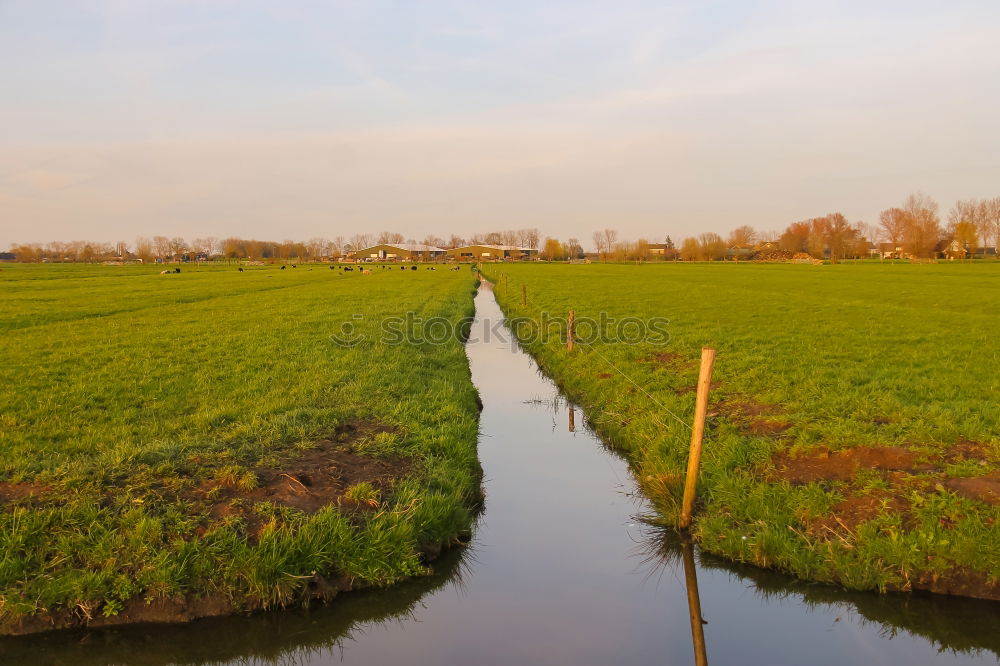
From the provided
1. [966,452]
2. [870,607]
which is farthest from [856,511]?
[966,452]

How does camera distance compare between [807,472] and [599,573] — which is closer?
[599,573]

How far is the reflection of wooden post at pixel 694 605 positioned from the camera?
209 inches

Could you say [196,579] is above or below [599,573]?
above

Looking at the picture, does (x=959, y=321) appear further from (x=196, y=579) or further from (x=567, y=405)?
(x=196, y=579)

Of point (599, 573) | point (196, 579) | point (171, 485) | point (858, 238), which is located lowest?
point (599, 573)

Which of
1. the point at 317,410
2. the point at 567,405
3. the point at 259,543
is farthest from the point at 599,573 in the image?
the point at 567,405

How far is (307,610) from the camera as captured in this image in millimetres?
5793

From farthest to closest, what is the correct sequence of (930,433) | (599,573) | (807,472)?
(930,433) → (807,472) → (599,573)

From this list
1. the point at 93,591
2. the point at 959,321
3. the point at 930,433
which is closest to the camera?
the point at 93,591

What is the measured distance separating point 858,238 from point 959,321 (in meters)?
147

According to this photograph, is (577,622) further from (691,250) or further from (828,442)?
(691,250)

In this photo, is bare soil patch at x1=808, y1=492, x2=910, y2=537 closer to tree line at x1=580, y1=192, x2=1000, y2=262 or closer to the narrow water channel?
the narrow water channel

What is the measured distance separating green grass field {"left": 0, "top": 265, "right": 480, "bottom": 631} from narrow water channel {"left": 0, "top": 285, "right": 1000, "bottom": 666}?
0.33m

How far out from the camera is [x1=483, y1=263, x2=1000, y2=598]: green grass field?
609 centimetres
